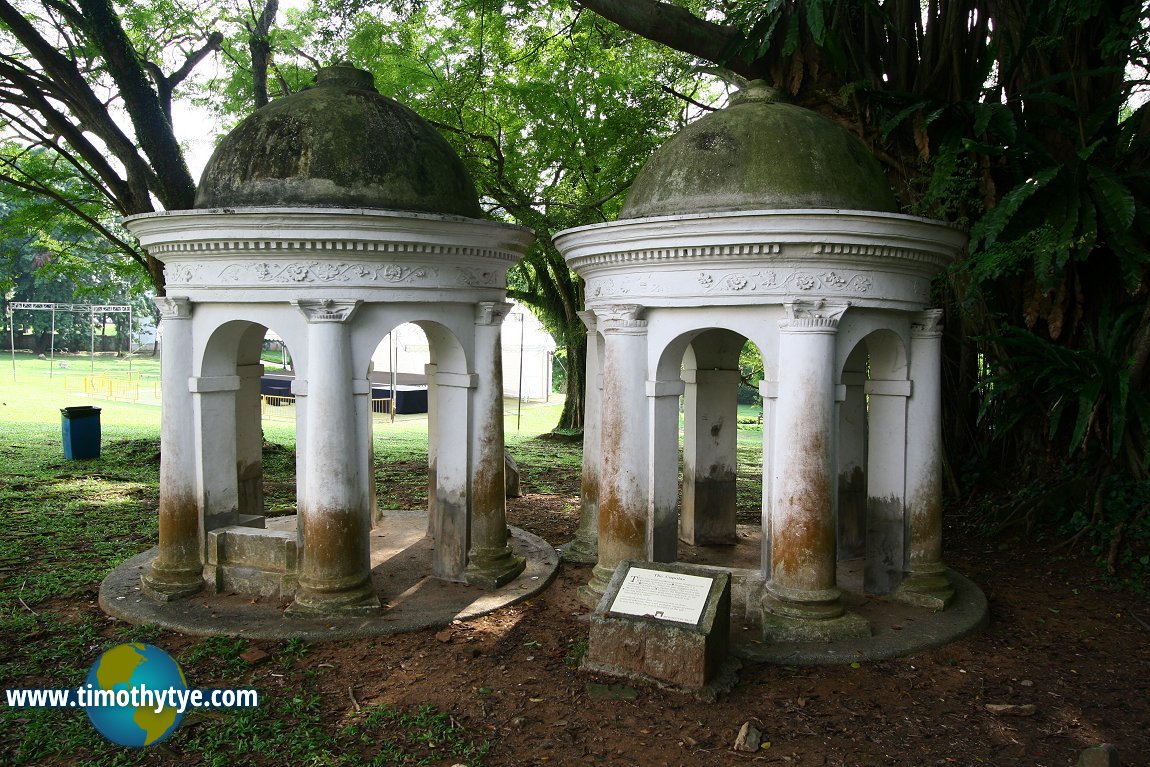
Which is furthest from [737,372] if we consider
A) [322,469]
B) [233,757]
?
[233,757]

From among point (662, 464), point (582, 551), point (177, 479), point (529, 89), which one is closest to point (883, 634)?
point (662, 464)

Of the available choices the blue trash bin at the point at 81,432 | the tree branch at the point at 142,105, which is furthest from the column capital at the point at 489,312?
the blue trash bin at the point at 81,432

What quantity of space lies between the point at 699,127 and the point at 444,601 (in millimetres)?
5450

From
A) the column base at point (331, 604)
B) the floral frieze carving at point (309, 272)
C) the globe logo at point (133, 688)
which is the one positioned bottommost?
the globe logo at point (133, 688)

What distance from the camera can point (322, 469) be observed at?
8.00 m

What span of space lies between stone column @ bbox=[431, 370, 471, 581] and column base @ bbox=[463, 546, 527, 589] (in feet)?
0.33

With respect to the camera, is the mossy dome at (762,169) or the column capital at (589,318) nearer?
the mossy dome at (762,169)

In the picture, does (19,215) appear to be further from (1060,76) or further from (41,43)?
(1060,76)

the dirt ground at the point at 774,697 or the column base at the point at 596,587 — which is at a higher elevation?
the column base at the point at 596,587

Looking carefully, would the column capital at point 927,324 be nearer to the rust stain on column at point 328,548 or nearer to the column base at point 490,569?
the column base at point 490,569

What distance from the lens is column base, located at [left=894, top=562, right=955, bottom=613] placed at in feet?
27.1

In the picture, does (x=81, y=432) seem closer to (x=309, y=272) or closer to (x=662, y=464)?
(x=309, y=272)

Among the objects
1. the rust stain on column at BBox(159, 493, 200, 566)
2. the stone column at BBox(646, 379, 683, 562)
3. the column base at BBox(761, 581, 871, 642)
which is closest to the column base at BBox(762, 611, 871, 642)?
the column base at BBox(761, 581, 871, 642)

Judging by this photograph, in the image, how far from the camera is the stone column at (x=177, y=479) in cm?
855
